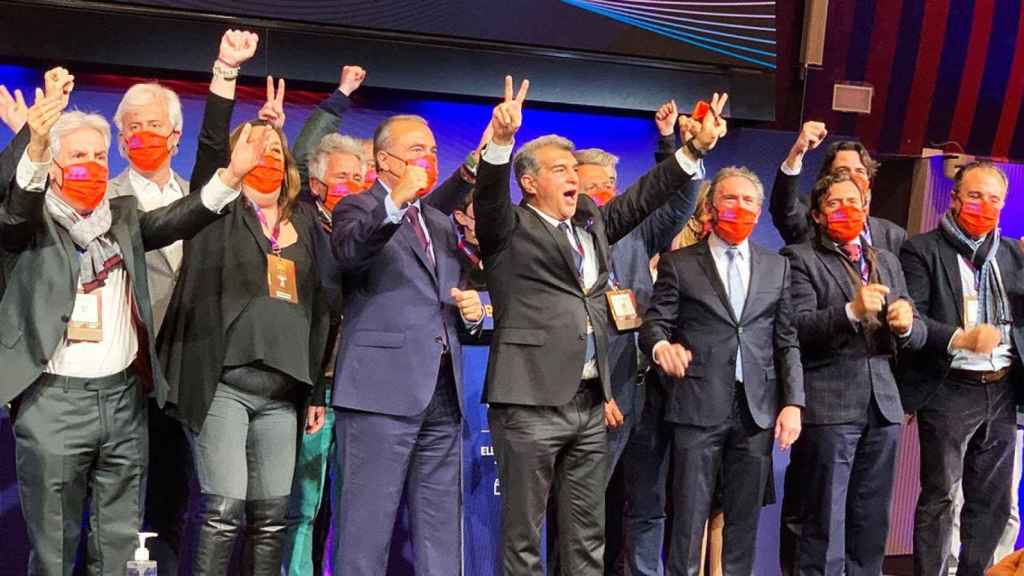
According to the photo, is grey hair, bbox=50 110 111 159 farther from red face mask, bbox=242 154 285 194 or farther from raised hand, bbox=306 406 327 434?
raised hand, bbox=306 406 327 434

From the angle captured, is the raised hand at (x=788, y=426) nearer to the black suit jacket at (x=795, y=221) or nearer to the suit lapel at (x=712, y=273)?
the suit lapel at (x=712, y=273)

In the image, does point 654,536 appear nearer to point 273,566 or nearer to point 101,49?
point 273,566

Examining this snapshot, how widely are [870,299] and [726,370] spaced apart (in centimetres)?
56

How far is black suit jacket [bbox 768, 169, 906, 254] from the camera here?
5043 mm

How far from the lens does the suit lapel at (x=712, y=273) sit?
4516mm

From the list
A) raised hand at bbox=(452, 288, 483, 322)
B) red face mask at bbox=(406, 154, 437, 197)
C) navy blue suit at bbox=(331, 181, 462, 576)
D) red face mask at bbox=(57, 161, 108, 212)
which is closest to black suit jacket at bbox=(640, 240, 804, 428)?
raised hand at bbox=(452, 288, 483, 322)

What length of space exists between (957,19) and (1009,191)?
0.97 meters

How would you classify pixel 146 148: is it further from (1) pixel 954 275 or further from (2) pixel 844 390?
(1) pixel 954 275

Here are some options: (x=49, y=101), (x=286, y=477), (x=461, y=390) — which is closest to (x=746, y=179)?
(x=461, y=390)

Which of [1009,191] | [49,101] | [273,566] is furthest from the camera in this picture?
[1009,191]

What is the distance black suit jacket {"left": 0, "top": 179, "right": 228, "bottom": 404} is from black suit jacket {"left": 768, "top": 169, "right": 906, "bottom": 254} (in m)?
2.34

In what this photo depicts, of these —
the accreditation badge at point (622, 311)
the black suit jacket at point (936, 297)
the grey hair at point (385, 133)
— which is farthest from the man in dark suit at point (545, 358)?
the black suit jacket at point (936, 297)

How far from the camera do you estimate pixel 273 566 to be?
3.97m

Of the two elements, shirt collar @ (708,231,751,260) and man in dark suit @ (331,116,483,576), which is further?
shirt collar @ (708,231,751,260)
